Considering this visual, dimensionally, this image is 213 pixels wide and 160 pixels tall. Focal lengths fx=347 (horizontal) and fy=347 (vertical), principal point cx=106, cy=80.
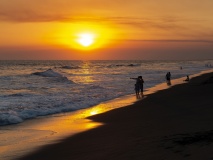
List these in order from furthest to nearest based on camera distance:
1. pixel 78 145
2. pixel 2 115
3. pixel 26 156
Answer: pixel 2 115
pixel 78 145
pixel 26 156

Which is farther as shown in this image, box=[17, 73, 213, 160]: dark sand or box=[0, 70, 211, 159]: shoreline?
box=[0, 70, 211, 159]: shoreline

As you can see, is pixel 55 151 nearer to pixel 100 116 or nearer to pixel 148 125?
pixel 148 125

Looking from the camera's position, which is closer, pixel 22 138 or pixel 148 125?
pixel 22 138

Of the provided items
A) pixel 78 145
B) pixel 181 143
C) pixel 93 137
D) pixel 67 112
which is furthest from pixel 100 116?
pixel 181 143

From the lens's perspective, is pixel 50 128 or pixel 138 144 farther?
pixel 50 128

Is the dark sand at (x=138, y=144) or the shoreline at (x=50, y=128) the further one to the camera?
the shoreline at (x=50, y=128)

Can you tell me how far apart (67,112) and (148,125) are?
23.3ft

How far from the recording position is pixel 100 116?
1570cm

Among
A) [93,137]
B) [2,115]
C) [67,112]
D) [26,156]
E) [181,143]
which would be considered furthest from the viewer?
[67,112]

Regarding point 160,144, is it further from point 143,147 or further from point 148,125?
point 148,125

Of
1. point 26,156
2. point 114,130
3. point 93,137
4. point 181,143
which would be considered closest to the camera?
point 181,143

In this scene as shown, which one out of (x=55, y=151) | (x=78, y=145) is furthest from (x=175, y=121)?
(x=55, y=151)

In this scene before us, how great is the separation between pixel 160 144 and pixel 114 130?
151 inches

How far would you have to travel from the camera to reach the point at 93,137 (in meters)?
10.5
